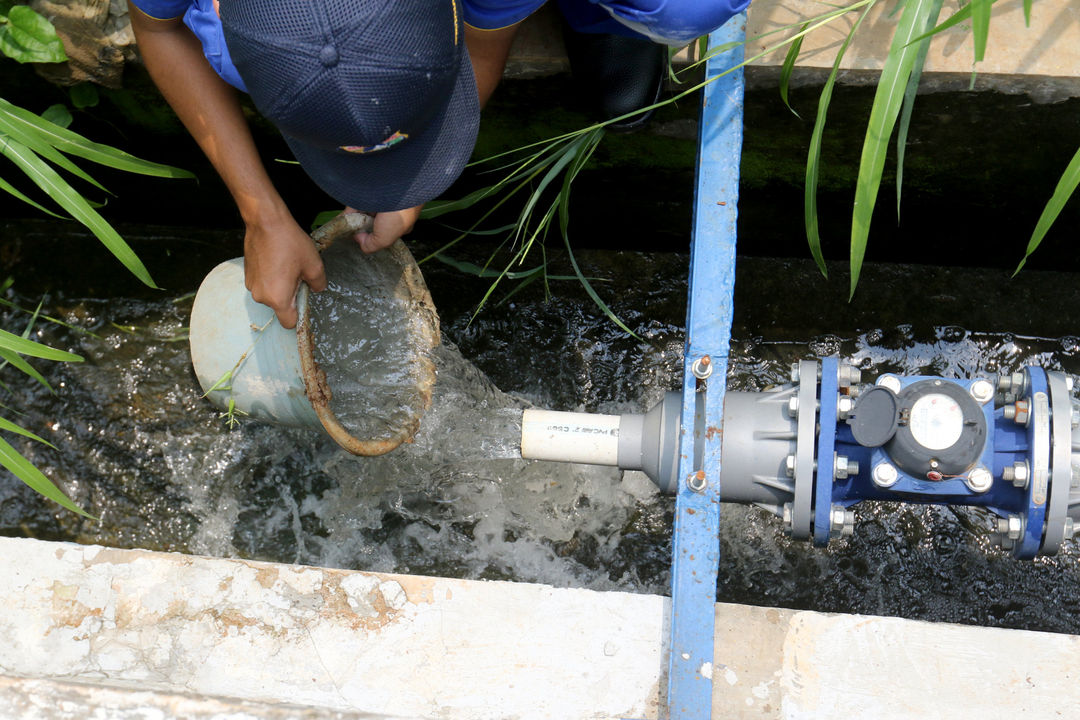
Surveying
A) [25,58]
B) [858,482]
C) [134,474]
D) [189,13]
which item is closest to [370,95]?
[189,13]

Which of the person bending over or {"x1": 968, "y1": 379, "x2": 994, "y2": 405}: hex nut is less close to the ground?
the person bending over

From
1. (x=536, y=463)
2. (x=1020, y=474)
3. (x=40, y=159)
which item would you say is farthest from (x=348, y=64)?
(x=536, y=463)

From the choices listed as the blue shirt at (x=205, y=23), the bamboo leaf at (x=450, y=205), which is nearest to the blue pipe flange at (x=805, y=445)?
the bamboo leaf at (x=450, y=205)

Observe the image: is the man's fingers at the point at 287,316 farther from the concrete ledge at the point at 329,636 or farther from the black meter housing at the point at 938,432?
the black meter housing at the point at 938,432

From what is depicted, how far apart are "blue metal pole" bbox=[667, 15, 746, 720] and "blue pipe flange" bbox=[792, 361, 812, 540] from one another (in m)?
0.13

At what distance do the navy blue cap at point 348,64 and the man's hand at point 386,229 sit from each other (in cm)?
26

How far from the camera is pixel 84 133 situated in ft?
7.01

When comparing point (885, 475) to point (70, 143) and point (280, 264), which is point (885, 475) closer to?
point (280, 264)

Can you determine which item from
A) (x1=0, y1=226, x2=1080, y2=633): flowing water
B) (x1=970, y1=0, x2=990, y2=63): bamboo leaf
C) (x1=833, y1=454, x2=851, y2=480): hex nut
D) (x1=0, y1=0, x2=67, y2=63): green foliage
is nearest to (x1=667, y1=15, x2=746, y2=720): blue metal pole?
(x1=833, y1=454, x2=851, y2=480): hex nut

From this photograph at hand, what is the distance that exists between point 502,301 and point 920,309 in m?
1.16

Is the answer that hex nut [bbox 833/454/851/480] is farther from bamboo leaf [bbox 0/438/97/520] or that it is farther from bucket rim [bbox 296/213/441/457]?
bamboo leaf [bbox 0/438/97/520]

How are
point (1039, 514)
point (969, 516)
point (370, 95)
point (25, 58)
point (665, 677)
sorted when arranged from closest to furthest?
point (370, 95)
point (1039, 514)
point (665, 677)
point (25, 58)
point (969, 516)

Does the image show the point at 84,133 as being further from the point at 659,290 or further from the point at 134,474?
the point at 659,290

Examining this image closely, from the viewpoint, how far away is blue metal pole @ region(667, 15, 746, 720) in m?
1.29
